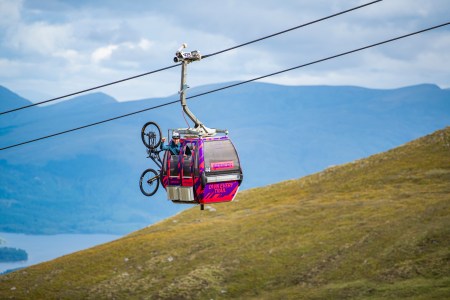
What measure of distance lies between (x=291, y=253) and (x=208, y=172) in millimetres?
46996

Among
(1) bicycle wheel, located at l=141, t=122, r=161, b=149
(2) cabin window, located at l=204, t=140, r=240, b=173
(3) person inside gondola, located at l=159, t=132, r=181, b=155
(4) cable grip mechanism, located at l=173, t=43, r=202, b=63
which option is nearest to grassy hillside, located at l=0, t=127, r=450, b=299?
(2) cabin window, located at l=204, t=140, r=240, b=173

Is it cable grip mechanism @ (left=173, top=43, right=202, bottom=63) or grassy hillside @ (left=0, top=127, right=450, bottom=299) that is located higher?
cable grip mechanism @ (left=173, top=43, right=202, bottom=63)

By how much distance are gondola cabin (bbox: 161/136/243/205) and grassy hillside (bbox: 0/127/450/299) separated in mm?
28735

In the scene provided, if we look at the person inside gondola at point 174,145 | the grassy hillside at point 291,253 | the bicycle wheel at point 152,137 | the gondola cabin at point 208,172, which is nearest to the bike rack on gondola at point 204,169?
the gondola cabin at point 208,172

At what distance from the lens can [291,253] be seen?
8019cm

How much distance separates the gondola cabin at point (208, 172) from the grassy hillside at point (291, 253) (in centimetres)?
2873

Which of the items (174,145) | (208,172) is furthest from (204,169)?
(174,145)

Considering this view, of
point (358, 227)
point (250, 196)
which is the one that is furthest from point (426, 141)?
point (358, 227)

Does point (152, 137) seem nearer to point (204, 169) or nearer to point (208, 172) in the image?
point (204, 169)

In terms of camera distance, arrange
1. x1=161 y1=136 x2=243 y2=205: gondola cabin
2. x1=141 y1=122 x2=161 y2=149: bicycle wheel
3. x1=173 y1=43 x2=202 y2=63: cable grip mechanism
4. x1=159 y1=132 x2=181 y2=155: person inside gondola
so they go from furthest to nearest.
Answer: x1=141 y1=122 x2=161 y2=149: bicycle wheel → x1=159 y1=132 x2=181 y2=155: person inside gondola → x1=161 y1=136 x2=243 y2=205: gondola cabin → x1=173 y1=43 x2=202 y2=63: cable grip mechanism

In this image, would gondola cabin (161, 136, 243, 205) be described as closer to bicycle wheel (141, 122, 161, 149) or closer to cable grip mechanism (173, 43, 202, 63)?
bicycle wheel (141, 122, 161, 149)

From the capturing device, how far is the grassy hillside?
224 feet

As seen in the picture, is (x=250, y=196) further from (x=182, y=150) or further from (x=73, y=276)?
(x=182, y=150)

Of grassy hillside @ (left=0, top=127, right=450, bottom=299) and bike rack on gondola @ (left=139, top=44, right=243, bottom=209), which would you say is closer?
bike rack on gondola @ (left=139, top=44, right=243, bottom=209)
